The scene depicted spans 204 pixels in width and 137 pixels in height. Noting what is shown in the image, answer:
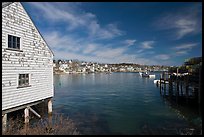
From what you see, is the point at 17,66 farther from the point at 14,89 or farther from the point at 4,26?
the point at 4,26

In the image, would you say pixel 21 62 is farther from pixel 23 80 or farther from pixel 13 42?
pixel 13 42

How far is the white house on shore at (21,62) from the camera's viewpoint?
12797mm

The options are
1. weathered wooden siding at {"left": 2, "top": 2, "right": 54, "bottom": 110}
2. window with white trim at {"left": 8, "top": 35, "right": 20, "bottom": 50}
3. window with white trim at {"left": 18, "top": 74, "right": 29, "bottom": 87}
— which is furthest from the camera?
window with white trim at {"left": 18, "top": 74, "right": 29, "bottom": 87}

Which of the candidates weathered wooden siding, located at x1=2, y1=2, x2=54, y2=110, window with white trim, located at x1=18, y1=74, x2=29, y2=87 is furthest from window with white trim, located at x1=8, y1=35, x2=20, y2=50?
window with white trim, located at x1=18, y1=74, x2=29, y2=87

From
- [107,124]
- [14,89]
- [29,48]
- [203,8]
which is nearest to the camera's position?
[203,8]

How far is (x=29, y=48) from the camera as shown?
50.2ft

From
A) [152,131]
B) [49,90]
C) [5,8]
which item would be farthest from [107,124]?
[5,8]

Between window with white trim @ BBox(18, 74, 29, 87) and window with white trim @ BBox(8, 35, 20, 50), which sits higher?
window with white trim @ BBox(8, 35, 20, 50)

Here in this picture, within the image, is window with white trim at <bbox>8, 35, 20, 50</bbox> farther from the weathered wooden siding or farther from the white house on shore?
the weathered wooden siding

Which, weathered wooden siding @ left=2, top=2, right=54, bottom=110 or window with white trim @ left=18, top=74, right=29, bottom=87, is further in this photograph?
window with white trim @ left=18, top=74, right=29, bottom=87

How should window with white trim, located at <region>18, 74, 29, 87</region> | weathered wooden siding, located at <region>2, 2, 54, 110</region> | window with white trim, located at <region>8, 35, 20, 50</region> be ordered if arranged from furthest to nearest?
window with white trim, located at <region>18, 74, 29, 87</region>, window with white trim, located at <region>8, 35, 20, 50</region>, weathered wooden siding, located at <region>2, 2, 54, 110</region>

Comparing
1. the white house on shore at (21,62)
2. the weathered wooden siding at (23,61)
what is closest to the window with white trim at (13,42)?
the white house on shore at (21,62)

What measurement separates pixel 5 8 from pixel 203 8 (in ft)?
43.4

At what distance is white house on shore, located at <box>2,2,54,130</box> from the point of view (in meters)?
12.8
